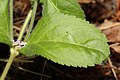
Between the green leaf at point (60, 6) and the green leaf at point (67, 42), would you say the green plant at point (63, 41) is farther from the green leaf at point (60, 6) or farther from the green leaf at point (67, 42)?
the green leaf at point (60, 6)

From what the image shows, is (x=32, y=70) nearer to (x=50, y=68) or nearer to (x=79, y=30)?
(x=50, y=68)

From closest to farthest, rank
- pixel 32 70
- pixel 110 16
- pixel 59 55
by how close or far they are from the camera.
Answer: pixel 59 55 < pixel 32 70 < pixel 110 16

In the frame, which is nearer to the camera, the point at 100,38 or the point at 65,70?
the point at 100,38

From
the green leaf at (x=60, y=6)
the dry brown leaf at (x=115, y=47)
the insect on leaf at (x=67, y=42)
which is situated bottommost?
the dry brown leaf at (x=115, y=47)

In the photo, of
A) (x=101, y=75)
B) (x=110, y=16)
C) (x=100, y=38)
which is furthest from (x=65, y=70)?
(x=110, y=16)

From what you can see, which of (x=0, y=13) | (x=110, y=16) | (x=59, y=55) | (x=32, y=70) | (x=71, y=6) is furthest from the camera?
(x=110, y=16)

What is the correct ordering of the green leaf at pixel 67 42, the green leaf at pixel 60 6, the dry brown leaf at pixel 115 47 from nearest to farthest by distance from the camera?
1. the green leaf at pixel 67 42
2. the green leaf at pixel 60 6
3. the dry brown leaf at pixel 115 47

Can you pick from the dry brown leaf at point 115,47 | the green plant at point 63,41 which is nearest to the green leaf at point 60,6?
the green plant at point 63,41
